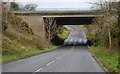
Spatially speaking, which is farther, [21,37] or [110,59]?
[21,37]

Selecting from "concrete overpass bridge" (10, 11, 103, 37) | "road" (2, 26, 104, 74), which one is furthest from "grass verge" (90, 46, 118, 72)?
"concrete overpass bridge" (10, 11, 103, 37)

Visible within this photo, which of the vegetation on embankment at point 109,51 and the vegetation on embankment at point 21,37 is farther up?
the vegetation on embankment at point 109,51

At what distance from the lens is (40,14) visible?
3068 inches

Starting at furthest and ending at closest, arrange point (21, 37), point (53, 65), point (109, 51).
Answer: point (21, 37) → point (109, 51) → point (53, 65)

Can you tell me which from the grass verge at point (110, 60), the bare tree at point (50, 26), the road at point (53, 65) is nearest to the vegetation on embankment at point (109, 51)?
the grass verge at point (110, 60)

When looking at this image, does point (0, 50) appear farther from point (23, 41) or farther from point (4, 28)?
point (23, 41)

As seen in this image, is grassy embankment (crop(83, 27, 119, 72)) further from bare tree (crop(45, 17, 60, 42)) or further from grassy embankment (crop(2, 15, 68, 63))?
bare tree (crop(45, 17, 60, 42))

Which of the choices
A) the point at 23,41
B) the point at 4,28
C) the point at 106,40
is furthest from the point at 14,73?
the point at 23,41

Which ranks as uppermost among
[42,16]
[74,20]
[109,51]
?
[109,51]

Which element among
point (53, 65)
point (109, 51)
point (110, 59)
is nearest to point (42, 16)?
point (109, 51)

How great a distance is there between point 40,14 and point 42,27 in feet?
9.40

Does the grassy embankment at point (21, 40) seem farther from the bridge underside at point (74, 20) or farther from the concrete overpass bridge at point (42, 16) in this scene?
the bridge underside at point (74, 20)

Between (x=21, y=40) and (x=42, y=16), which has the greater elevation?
(x=42, y=16)

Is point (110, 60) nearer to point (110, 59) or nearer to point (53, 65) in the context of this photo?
point (110, 59)
